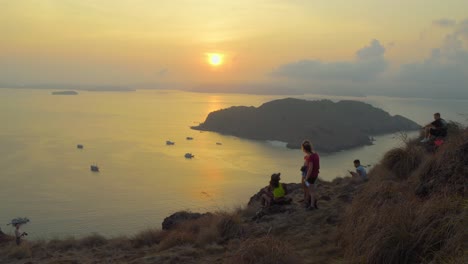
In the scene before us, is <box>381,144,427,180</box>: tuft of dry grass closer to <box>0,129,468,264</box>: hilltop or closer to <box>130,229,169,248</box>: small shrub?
<box>0,129,468,264</box>: hilltop

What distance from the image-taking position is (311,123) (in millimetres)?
120625

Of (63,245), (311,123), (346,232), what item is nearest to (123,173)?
(63,245)

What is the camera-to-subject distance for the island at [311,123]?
4235 inches

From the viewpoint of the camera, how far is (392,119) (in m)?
138

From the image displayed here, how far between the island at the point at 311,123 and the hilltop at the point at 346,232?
301ft

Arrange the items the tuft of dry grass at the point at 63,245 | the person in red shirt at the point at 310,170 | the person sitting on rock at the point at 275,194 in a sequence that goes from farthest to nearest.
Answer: the tuft of dry grass at the point at 63,245
the person sitting on rock at the point at 275,194
the person in red shirt at the point at 310,170

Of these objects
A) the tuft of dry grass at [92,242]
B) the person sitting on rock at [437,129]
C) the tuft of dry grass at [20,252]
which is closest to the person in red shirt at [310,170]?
the person sitting on rock at [437,129]

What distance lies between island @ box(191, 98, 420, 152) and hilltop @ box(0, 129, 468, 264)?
91.9m

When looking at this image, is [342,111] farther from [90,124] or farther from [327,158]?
[90,124]

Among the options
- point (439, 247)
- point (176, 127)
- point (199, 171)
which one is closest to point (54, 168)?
point (199, 171)

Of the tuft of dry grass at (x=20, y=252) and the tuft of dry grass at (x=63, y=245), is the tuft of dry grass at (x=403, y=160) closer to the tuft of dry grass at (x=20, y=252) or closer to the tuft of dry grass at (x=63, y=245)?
the tuft of dry grass at (x=63, y=245)

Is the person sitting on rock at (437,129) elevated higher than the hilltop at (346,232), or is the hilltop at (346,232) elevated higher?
the person sitting on rock at (437,129)

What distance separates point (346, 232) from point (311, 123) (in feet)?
386

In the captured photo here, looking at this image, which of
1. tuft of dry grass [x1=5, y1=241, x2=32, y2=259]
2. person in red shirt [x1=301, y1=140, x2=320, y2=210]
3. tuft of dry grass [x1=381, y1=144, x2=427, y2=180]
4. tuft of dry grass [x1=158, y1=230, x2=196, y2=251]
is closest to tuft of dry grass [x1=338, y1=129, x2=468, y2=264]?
person in red shirt [x1=301, y1=140, x2=320, y2=210]
